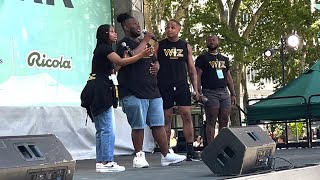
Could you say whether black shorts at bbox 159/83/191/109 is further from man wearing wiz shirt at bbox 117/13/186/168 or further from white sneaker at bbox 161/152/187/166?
white sneaker at bbox 161/152/187/166

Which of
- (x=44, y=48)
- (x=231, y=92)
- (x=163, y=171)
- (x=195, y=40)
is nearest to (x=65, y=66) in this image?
(x=44, y=48)

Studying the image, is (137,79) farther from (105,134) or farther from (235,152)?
(235,152)

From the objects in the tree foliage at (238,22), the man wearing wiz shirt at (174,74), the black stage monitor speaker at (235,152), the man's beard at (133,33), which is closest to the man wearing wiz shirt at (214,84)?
the man wearing wiz shirt at (174,74)

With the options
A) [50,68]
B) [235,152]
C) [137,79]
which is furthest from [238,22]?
[235,152]

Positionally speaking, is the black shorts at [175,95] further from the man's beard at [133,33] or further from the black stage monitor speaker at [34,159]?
the black stage monitor speaker at [34,159]

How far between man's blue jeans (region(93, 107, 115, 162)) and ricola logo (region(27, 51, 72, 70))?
134 inches

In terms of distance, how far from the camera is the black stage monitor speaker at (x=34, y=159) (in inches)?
168

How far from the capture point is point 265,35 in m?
27.3

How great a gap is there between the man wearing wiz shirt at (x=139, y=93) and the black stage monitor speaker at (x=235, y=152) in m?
1.31

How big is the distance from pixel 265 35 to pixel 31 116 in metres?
18.5

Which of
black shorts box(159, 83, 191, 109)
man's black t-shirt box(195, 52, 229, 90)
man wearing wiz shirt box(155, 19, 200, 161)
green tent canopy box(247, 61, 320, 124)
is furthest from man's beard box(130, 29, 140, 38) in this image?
green tent canopy box(247, 61, 320, 124)

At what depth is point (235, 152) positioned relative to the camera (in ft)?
19.6

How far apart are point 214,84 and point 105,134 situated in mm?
2636

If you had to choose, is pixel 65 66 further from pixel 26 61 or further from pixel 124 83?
pixel 124 83
